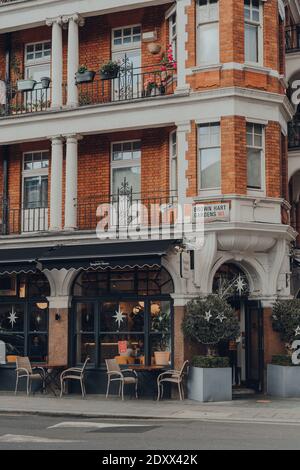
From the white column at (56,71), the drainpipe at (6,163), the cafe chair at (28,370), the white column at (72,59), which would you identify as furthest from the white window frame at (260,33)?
the cafe chair at (28,370)

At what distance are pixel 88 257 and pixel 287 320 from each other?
5.40 metres

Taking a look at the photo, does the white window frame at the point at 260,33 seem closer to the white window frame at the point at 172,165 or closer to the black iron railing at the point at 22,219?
the white window frame at the point at 172,165

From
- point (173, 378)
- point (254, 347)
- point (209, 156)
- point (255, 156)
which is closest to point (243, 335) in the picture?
point (254, 347)

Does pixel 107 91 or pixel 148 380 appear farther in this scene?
pixel 107 91

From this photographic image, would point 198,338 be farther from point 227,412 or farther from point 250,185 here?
point 250,185

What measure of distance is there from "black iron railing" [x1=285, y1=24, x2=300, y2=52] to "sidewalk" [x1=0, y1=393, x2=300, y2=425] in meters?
10.8

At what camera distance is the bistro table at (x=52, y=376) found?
20.5 m

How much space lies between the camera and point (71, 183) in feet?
→ 70.3

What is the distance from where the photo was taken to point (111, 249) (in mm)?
19875

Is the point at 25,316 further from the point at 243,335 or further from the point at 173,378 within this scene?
the point at 243,335

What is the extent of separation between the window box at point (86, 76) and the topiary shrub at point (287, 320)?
804 centimetres

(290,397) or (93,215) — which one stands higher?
(93,215)
